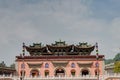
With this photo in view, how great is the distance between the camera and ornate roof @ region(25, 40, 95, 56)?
69688 millimetres

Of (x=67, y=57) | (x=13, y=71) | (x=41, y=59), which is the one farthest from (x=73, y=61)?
(x=13, y=71)

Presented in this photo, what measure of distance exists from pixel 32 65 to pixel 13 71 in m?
4.47

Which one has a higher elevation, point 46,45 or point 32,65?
point 46,45

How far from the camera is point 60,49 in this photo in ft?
230

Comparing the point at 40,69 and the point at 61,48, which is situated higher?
the point at 61,48

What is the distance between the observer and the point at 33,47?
7044cm

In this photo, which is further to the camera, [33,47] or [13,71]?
[33,47]

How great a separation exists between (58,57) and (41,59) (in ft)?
12.9

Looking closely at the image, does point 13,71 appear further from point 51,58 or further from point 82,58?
point 82,58

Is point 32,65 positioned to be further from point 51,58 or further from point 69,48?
point 69,48

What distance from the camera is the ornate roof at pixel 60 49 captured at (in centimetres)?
6969

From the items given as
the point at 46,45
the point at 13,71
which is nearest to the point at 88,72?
the point at 46,45

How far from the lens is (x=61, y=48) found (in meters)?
70.2

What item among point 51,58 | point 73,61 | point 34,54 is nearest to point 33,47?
point 34,54
